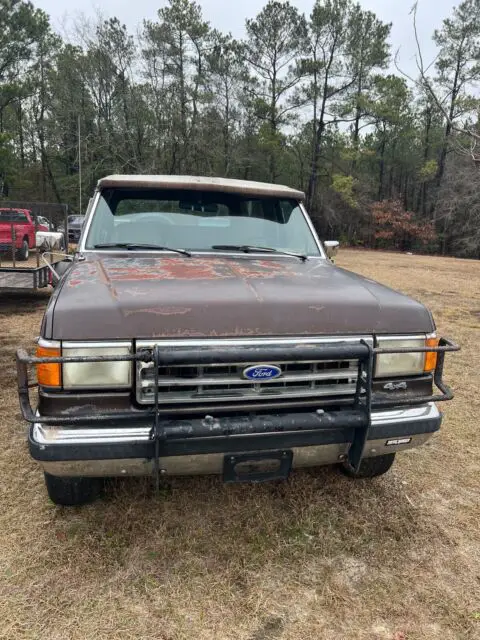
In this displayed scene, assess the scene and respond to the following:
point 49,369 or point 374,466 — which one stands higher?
point 49,369

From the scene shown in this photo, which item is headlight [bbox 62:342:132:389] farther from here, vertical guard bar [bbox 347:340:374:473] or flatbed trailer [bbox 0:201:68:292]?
flatbed trailer [bbox 0:201:68:292]

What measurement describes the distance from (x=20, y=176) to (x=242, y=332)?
130 feet

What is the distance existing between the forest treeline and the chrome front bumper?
2118 centimetres

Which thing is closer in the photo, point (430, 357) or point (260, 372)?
point (260, 372)

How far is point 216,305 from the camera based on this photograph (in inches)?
89.0

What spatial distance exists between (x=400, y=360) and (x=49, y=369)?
5.64 feet

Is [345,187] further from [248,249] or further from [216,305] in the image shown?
[216,305]

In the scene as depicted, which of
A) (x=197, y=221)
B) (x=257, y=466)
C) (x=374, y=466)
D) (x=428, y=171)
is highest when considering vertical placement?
(x=428, y=171)

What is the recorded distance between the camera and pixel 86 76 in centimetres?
2725

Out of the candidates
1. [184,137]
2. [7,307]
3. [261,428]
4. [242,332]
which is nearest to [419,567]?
[261,428]

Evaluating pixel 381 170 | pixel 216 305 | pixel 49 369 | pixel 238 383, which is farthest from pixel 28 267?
pixel 381 170

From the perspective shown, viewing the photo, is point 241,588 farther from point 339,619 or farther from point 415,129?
point 415,129

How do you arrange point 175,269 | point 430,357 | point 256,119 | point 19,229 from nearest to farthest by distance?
point 430,357 → point 175,269 → point 19,229 → point 256,119

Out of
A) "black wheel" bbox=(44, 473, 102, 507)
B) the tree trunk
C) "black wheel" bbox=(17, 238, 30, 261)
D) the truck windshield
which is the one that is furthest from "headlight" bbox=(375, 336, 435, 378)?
the tree trunk
